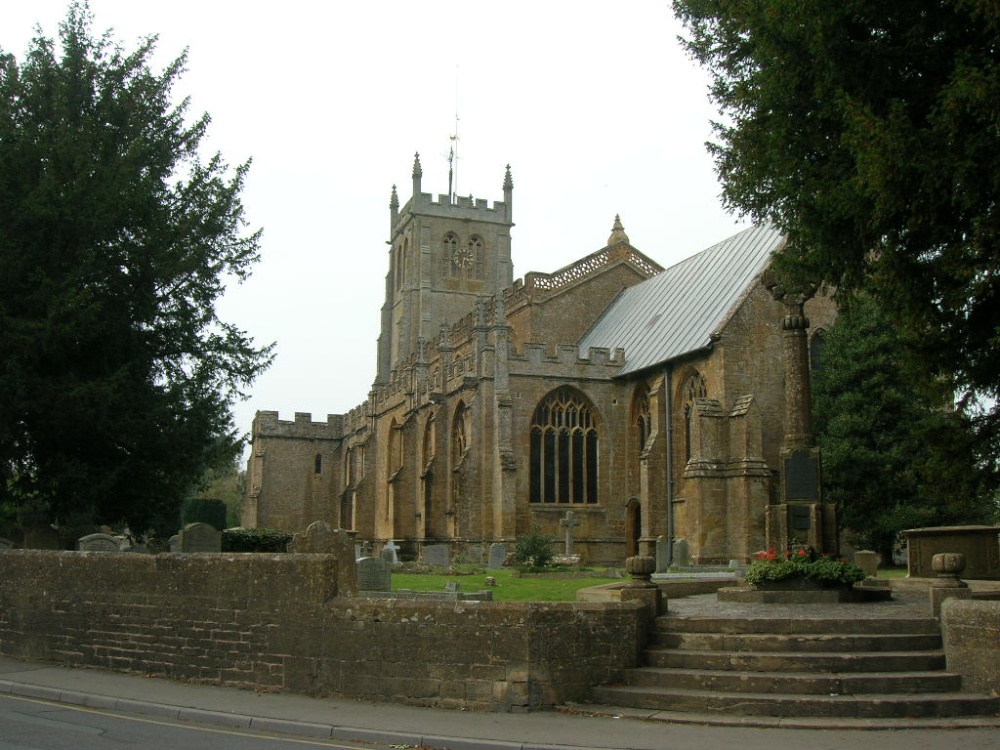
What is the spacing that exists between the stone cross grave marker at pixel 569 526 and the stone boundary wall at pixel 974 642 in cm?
2484

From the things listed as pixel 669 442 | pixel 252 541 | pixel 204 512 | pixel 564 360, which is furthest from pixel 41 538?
pixel 204 512

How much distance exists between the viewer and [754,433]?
101ft

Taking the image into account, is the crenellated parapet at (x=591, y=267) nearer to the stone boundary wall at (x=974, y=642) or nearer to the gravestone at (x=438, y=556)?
the gravestone at (x=438, y=556)

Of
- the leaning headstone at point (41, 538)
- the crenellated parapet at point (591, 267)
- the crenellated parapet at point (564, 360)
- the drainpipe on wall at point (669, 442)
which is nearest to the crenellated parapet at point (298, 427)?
the crenellated parapet at point (591, 267)

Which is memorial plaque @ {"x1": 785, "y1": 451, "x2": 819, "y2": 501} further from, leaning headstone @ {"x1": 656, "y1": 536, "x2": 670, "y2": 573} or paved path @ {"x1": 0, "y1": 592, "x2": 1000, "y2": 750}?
leaning headstone @ {"x1": 656, "y1": 536, "x2": 670, "y2": 573}

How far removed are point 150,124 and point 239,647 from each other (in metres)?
16.6

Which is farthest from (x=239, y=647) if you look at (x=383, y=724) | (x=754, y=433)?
(x=754, y=433)

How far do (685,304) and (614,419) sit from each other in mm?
5107

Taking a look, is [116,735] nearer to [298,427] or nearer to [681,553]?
[681,553]

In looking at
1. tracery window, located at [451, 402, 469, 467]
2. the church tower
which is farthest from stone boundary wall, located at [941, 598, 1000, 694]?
the church tower

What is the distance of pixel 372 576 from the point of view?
59.3ft

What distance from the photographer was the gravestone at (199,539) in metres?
18.3

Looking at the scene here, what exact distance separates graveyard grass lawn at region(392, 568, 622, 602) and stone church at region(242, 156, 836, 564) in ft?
15.7

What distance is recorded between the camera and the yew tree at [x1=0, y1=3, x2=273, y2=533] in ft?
68.7
